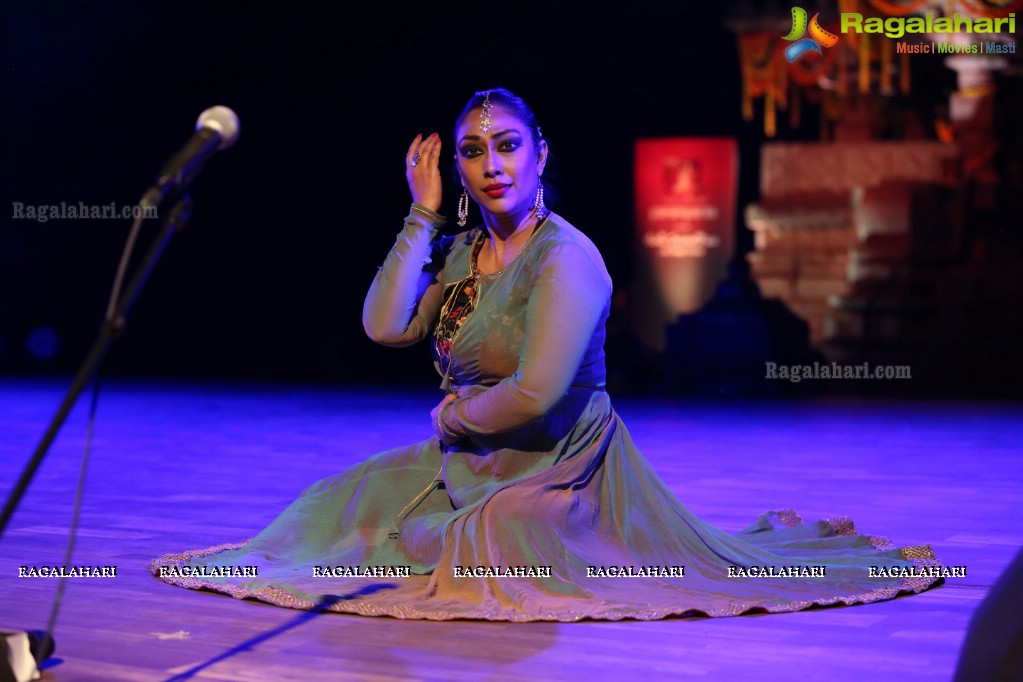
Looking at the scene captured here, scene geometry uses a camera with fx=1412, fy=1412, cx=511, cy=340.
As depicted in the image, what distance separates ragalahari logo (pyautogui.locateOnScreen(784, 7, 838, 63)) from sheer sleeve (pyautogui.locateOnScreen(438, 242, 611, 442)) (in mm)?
7356

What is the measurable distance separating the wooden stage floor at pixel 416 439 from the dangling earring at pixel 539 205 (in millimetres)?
1008

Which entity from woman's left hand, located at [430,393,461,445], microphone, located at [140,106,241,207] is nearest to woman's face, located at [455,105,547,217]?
woman's left hand, located at [430,393,461,445]

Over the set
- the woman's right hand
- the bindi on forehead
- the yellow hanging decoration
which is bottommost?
the woman's right hand

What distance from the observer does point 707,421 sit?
25.8 feet

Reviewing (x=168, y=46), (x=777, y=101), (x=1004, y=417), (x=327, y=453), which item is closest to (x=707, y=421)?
(x=1004, y=417)

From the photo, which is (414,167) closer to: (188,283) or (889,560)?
(889,560)

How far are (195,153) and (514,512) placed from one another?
1.33 meters

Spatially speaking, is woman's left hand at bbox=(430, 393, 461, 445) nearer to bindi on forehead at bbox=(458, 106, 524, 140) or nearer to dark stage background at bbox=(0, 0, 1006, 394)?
bindi on forehead at bbox=(458, 106, 524, 140)

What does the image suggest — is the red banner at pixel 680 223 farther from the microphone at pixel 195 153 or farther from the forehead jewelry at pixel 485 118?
the microphone at pixel 195 153

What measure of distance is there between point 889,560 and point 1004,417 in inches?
195

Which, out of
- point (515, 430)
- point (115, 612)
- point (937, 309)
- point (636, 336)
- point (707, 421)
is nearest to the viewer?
point (115, 612)

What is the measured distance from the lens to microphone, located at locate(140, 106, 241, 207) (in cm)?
190

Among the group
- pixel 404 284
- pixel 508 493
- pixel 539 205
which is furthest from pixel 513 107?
pixel 508 493

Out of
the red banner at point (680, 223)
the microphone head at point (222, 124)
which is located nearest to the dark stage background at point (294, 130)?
the red banner at point (680, 223)
